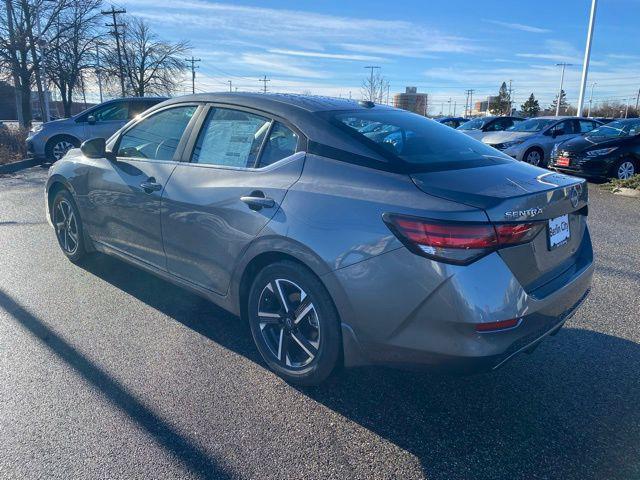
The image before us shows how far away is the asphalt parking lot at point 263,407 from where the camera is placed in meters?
2.25

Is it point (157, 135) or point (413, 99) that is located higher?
point (413, 99)

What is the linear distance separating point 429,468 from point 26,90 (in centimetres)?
3019

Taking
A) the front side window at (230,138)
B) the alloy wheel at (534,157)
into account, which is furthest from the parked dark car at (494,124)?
the front side window at (230,138)

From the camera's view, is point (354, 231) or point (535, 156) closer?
point (354, 231)

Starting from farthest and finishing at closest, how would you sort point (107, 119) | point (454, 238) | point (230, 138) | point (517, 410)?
point (107, 119)
point (230, 138)
point (517, 410)
point (454, 238)

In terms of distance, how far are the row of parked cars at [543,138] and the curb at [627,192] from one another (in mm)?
1117

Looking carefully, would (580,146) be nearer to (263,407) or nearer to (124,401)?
(263,407)

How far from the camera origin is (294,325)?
2781 millimetres

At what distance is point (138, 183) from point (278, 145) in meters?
1.36

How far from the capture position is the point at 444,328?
2207mm

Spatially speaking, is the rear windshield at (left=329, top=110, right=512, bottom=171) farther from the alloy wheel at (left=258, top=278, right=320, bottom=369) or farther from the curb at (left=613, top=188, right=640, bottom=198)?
the curb at (left=613, top=188, right=640, bottom=198)

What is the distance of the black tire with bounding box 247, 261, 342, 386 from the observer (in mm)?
2572

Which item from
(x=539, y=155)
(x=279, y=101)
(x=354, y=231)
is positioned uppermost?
(x=279, y=101)

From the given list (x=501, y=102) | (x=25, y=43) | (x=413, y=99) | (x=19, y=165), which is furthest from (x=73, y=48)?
(x=501, y=102)
